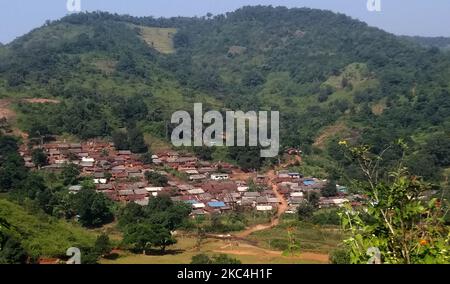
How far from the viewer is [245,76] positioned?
72.8 m

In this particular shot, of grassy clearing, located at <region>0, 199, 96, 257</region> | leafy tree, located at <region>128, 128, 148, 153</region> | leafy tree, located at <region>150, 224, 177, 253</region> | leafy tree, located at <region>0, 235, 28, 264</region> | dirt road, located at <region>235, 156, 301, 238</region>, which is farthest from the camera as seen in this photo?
leafy tree, located at <region>128, 128, 148, 153</region>

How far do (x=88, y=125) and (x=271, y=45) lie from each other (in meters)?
55.7

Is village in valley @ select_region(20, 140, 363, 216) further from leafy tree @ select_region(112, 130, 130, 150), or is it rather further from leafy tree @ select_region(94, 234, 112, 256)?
leafy tree @ select_region(94, 234, 112, 256)

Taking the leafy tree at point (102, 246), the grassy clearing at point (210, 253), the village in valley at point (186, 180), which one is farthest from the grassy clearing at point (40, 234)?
the village in valley at point (186, 180)

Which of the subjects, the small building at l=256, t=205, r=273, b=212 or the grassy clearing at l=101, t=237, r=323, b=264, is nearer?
the grassy clearing at l=101, t=237, r=323, b=264

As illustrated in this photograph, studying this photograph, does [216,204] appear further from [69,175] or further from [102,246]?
[102,246]

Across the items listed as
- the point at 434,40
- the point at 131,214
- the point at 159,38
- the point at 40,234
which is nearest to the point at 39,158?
the point at 131,214

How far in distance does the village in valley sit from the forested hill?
12.1ft

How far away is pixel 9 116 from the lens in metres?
36.2

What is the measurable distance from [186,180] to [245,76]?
44410 mm

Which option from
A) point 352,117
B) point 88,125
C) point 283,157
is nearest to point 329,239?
point 283,157

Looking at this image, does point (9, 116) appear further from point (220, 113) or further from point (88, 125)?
point (220, 113)

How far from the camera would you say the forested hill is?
40.1 meters

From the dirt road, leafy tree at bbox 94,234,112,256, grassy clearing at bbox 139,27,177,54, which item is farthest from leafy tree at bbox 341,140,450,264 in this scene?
grassy clearing at bbox 139,27,177,54
